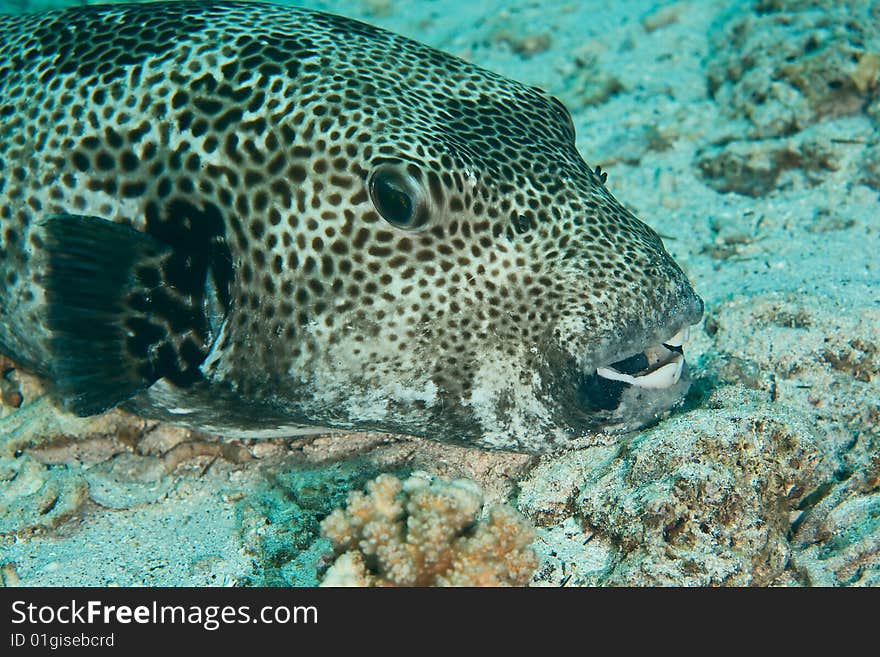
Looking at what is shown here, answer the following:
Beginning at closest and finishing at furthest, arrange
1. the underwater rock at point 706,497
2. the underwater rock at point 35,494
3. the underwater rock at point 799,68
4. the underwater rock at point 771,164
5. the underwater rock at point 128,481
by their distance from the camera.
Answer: the underwater rock at point 706,497
the underwater rock at point 35,494
the underwater rock at point 128,481
the underwater rock at point 771,164
the underwater rock at point 799,68

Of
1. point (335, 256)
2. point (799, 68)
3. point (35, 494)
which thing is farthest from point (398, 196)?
point (799, 68)

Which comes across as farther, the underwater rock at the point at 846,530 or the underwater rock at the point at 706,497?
the underwater rock at the point at 846,530

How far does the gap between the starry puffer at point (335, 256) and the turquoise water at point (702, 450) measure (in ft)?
1.29

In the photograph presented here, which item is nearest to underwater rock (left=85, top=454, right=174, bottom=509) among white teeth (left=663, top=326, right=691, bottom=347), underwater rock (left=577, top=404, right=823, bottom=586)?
underwater rock (left=577, top=404, right=823, bottom=586)

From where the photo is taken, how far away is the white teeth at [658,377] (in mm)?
3291

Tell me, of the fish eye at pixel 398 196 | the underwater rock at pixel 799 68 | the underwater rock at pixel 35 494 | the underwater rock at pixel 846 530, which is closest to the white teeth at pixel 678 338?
the underwater rock at pixel 846 530

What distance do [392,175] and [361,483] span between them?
1632 mm

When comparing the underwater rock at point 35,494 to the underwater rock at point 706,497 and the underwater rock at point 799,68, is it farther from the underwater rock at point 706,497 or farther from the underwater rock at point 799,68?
the underwater rock at point 799,68

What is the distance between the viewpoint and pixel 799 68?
6.60m

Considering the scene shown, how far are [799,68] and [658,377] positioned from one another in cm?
478

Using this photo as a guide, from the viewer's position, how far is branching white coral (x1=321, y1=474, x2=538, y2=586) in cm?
275

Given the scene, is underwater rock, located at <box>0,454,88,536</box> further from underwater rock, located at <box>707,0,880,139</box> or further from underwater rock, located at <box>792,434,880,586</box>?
underwater rock, located at <box>707,0,880,139</box>

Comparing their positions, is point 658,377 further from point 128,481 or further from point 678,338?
point 128,481
